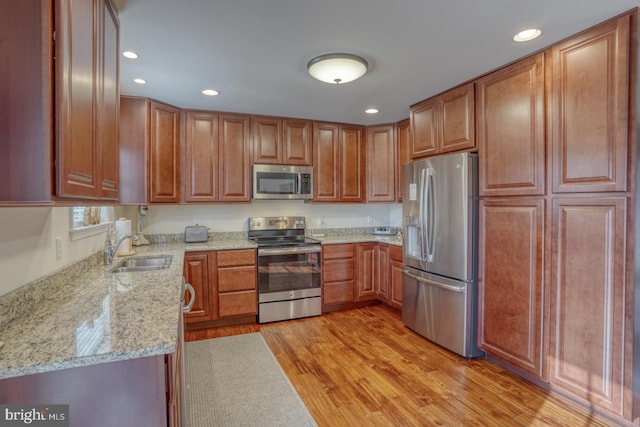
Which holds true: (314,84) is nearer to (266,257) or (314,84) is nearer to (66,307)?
(266,257)

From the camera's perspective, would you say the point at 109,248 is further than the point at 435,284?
No

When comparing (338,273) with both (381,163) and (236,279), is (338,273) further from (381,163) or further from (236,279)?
(381,163)

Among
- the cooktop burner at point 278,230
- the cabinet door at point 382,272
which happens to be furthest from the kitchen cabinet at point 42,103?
the cabinet door at point 382,272

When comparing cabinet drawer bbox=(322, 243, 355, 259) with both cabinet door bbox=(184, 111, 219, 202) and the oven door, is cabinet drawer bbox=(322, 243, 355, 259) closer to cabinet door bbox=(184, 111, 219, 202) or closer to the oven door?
the oven door

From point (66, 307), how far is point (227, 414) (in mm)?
1111

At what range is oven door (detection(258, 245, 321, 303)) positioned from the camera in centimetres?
342

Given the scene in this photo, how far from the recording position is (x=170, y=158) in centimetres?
325

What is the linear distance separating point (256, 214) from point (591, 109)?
3.28m

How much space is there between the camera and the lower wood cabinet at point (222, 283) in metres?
3.19

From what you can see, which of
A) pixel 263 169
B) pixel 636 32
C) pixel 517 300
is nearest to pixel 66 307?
pixel 263 169

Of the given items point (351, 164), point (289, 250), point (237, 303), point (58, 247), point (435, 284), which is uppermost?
point (351, 164)

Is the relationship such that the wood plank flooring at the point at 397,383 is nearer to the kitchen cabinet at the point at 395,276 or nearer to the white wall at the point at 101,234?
the kitchen cabinet at the point at 395,276

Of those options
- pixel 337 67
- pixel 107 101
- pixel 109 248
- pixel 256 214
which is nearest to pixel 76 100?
pixel 107 101

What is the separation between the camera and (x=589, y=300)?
187cm
